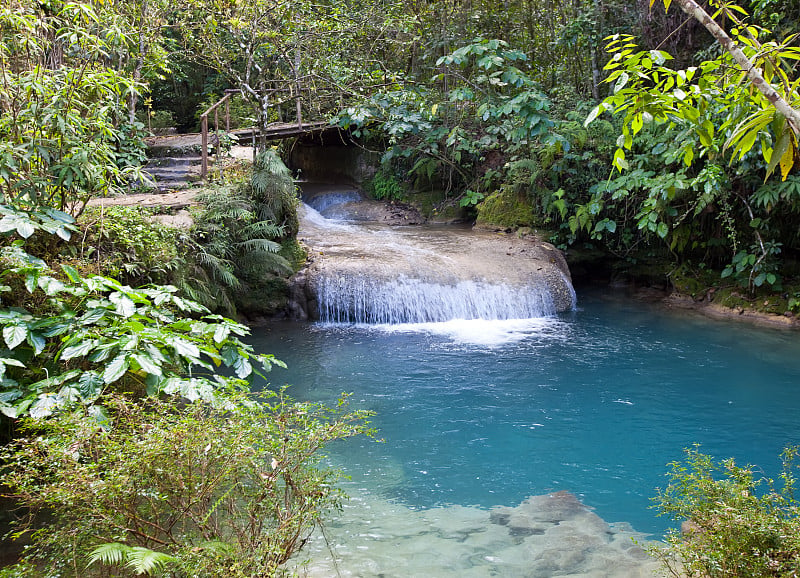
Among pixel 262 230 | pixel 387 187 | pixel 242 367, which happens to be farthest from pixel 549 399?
pixel 387 187

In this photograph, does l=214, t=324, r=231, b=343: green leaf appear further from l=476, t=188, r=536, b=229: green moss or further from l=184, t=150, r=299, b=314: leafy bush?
l=476, t=188, r=536, b=229: green moss

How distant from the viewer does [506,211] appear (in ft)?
43.2

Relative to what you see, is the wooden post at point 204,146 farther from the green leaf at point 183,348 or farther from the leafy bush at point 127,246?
the green leaf at point 183,348

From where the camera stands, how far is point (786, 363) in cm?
796

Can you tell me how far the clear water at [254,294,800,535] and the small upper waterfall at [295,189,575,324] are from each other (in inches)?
15.7

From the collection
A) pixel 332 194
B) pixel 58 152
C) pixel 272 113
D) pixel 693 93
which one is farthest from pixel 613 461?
pixel 272 113

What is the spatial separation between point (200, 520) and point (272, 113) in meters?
15.9

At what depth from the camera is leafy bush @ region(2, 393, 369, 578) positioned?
7.93 ft

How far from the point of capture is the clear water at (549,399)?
509 cm

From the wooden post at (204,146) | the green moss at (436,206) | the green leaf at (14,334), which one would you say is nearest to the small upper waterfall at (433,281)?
the wooden post at (204,146)

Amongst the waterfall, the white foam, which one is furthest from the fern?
the waterfall

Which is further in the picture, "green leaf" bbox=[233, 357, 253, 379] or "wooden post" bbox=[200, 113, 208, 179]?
"wooden post" bbox=[200, 113, 208, 179]

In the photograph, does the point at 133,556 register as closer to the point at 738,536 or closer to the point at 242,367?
the point at 242,367

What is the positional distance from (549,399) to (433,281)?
12.8 feet
